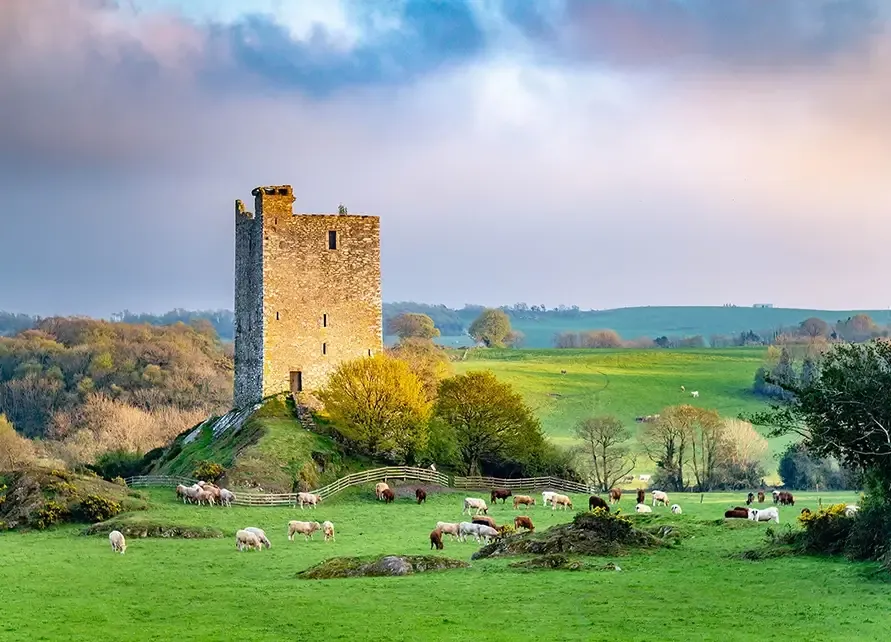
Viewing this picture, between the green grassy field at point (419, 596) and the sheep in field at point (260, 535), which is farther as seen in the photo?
the sheep in field at point (260, 535)

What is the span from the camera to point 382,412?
6334 centimetres

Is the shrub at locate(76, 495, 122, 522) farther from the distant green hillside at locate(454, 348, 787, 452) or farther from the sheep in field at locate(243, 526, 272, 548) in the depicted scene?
the distant green hillside at locate(454, 348, 787, 452)

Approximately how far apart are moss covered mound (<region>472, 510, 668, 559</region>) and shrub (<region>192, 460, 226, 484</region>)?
67.5 feet

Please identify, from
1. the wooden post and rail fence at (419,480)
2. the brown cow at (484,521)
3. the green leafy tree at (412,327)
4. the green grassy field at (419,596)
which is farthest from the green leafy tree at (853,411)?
the green leafy tree at (412,327)

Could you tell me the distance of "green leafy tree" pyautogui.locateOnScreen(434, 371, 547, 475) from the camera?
2571 inches

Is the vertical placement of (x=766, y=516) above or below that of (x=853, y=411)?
below

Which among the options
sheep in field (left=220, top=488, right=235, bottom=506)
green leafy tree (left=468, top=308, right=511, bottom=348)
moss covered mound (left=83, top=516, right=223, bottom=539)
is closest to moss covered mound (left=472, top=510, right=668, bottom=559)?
moss covered mound (left=83, top=516, right=223, bottom=539)

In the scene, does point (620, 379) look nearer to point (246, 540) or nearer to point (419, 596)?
point (246, 540)

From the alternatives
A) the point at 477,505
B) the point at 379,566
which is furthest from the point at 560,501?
the point at 379,566

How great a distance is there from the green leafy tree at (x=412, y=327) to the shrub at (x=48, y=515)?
95.2m

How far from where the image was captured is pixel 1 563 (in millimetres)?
37188

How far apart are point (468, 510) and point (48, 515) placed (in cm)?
1611

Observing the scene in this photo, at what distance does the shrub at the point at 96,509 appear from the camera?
47281 millimetres

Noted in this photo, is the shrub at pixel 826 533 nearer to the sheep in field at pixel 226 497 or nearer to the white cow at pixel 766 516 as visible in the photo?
the white cow at pixel 766 516
